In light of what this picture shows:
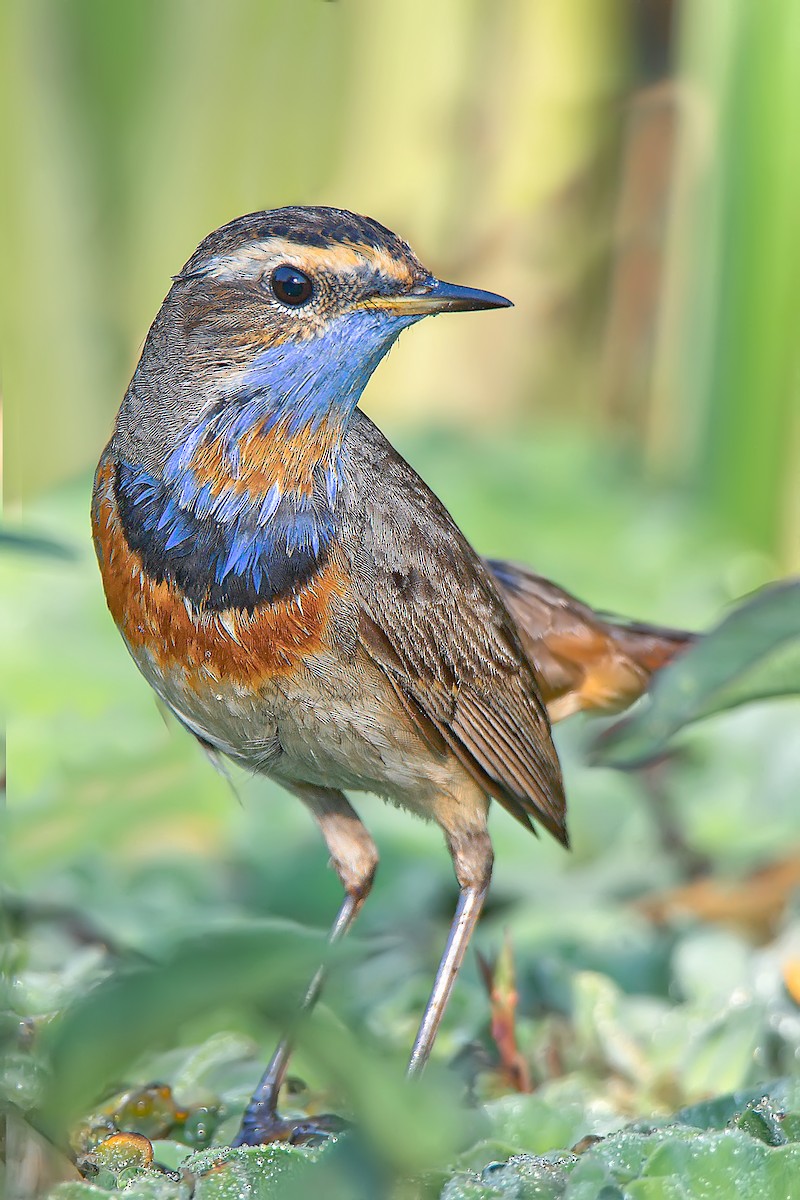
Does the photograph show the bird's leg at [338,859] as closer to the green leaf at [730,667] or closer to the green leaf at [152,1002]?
the green leaf at [730,667]

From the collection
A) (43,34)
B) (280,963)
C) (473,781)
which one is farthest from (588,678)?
(43,34)

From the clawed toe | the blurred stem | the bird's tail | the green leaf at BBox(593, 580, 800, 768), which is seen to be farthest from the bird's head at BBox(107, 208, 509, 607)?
the blurred stem

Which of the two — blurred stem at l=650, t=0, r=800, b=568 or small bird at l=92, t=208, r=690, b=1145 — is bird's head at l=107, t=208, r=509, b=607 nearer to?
small bird at l=92, t=208, r=690, b=1145

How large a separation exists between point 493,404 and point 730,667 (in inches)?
143

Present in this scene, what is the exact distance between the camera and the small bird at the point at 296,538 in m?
1.92

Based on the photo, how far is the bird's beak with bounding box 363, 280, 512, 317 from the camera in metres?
1.89

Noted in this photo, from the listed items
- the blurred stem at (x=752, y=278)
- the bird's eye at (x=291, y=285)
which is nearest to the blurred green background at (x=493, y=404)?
the blurred stem at (x=752, y=278)

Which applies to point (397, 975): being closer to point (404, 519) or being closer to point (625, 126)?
point (404, 519)

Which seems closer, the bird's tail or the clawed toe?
the clawed toe

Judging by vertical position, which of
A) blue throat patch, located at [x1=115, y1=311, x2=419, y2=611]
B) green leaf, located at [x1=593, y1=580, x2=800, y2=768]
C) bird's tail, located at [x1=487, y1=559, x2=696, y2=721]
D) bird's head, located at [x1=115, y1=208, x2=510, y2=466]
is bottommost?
bird's tail, located at [x1=487, y1=559, x2=696, y2=721]

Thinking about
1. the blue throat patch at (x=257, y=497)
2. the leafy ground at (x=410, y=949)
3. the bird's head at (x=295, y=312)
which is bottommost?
the leafy ground at (x=410, y=949)

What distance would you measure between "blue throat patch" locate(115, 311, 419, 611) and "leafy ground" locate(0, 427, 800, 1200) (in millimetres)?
165

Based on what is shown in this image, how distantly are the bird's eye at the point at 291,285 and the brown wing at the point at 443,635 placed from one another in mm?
244

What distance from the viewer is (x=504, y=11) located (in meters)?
5.14
